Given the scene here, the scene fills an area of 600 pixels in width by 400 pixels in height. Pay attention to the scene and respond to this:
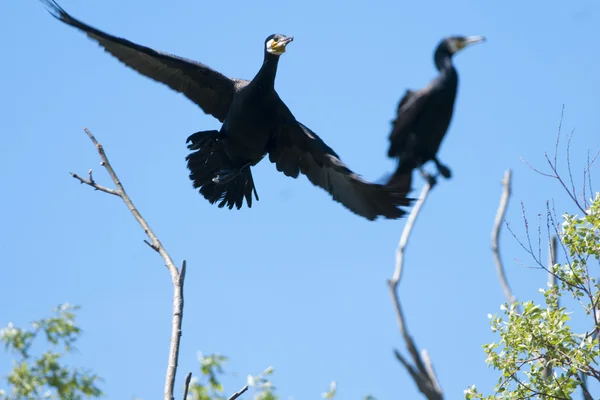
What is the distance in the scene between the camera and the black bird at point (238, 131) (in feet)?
23.5

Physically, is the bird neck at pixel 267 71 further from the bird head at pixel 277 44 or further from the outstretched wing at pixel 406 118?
the outstretched wing at pixel 406 118

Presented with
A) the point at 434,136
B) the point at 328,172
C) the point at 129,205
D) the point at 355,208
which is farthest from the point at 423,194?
the point at 328,172

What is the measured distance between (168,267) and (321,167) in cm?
223

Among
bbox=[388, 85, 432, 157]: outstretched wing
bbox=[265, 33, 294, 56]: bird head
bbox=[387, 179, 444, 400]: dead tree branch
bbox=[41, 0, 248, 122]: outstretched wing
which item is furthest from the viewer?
bbox=[41, 0, 248, 122]: outstretched wing

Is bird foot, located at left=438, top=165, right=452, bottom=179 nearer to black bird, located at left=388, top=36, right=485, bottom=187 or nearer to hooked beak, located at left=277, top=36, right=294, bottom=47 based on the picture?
black bird, located at left=388, top=36, right=485, bottom=187

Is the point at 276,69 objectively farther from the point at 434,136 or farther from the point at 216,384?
the point at 434,136

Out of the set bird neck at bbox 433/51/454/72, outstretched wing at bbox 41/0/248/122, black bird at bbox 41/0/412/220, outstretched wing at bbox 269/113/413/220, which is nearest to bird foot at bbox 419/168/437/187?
bird neck at bbox 433/51/454/72

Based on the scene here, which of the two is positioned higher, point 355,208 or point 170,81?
point 170,81

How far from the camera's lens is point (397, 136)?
3031mm

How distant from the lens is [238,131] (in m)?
7.18

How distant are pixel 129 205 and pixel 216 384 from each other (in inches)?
89.2

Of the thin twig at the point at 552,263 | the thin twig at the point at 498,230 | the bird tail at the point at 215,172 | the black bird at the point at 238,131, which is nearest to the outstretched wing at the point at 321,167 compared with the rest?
the black bird at the point at 238,131

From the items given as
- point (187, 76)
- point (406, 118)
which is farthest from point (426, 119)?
point (187, 76)

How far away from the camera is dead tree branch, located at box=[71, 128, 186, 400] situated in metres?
4.92
